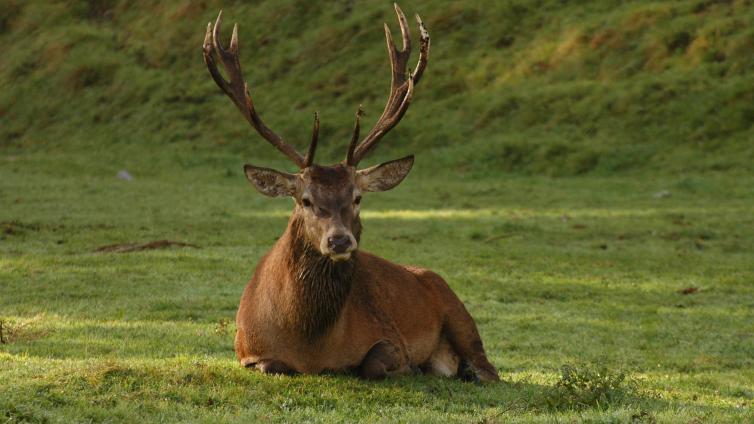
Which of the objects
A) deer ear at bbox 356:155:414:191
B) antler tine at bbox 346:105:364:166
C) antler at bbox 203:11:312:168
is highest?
antler at bbox 203:11:312:168

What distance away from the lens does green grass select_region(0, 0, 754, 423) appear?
852cm

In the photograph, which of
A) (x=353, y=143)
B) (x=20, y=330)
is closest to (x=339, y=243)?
(x=353, y=143)

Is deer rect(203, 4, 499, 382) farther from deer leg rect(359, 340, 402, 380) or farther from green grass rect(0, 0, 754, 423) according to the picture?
green grass rect(0, 0, 754, 423)

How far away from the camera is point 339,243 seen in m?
8.16

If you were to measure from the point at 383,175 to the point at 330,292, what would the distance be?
115cm

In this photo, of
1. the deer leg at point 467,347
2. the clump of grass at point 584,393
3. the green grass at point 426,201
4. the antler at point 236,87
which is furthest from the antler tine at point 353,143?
the clump of grass at point 584,393

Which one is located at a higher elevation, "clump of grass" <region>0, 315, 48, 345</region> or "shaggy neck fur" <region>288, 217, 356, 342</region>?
"shaggy neck fur" <region>288, 217, 356, 342</region>

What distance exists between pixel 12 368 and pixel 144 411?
1.81 m

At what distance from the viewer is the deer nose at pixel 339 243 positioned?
8156 mm

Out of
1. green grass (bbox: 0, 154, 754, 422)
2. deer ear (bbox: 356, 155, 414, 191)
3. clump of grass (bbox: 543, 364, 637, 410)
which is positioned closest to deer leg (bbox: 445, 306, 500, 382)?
green grass (bbox: 0, 154, 754, 422)

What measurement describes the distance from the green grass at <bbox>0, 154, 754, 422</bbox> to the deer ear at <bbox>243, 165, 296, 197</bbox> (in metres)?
1.47

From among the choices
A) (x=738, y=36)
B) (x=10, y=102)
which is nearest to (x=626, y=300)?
(x=738, y=36)

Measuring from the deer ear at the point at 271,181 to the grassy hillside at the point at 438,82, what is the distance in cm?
2337

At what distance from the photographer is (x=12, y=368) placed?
28.7 feet
